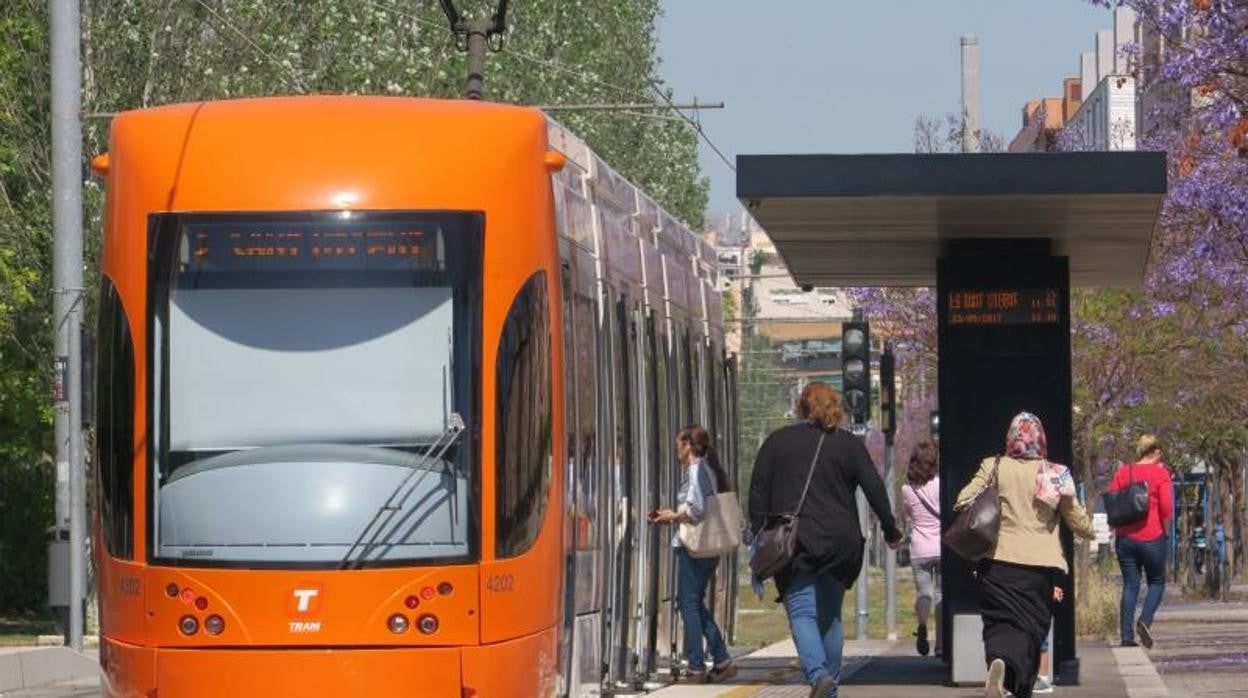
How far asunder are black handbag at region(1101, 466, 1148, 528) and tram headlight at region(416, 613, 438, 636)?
32.3 ft

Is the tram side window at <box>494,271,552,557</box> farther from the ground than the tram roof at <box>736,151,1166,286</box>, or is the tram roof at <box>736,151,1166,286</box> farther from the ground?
the tram roof at <box>736,151,1166,286</box>

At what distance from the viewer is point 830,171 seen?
1680 centimetres

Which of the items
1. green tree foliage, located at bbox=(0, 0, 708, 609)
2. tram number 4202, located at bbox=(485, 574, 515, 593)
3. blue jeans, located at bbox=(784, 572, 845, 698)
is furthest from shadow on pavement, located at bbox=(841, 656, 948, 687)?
green tree foliage, located at bbox=(0, 0, 708, 609)

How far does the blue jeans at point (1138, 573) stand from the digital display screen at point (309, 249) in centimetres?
1258

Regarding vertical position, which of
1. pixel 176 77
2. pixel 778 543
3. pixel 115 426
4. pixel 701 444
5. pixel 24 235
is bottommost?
pixel 778 543

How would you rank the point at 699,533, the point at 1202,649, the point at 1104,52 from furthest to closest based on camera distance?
the point at 1104,52 < the point at 1202,649 < the point at 699,533

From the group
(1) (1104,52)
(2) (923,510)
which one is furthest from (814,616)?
(1) (1104,52)

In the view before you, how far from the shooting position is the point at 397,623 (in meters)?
12.6

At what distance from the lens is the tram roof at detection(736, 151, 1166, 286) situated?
1650 centimetres

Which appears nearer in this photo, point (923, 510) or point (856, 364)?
point (923, 510)

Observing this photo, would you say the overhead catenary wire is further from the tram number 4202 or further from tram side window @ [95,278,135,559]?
the tram number 4202

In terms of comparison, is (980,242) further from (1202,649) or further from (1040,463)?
(1202,649)

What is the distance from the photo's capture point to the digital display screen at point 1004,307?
18.6 metres

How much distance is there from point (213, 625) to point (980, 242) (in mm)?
7671
